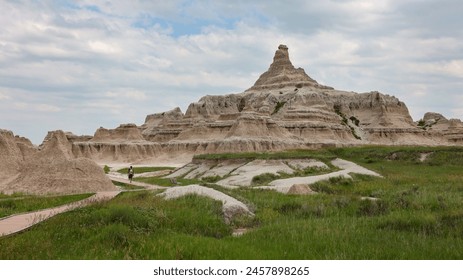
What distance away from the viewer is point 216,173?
49.8m

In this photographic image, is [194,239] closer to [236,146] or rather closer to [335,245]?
[335,245]

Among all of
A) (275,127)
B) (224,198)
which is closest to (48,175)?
(224,198)

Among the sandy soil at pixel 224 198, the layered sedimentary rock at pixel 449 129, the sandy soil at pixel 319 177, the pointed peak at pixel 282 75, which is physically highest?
the pointed peak at pixel 282 75

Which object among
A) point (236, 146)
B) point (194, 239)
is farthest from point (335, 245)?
point (236, 146)

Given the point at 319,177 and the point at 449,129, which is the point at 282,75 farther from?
the point at 319,177

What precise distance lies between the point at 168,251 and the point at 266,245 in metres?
2.52

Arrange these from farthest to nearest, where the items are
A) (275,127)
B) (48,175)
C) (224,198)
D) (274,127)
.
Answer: (275,127), (274,127), (48,175), (224,198)

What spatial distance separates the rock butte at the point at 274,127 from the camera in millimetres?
99350

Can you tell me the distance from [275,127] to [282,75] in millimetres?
56024

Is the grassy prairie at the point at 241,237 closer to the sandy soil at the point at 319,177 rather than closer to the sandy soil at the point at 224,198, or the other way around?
the sandy soil at the point at 224,198

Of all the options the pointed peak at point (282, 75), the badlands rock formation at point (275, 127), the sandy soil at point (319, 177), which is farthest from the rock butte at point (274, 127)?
the sandy soil at point (319, 177)

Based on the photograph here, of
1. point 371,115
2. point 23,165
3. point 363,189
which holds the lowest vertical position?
point 363,189

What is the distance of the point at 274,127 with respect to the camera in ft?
334

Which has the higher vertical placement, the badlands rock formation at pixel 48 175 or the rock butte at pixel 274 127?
the rock butte at pixel 274 127
